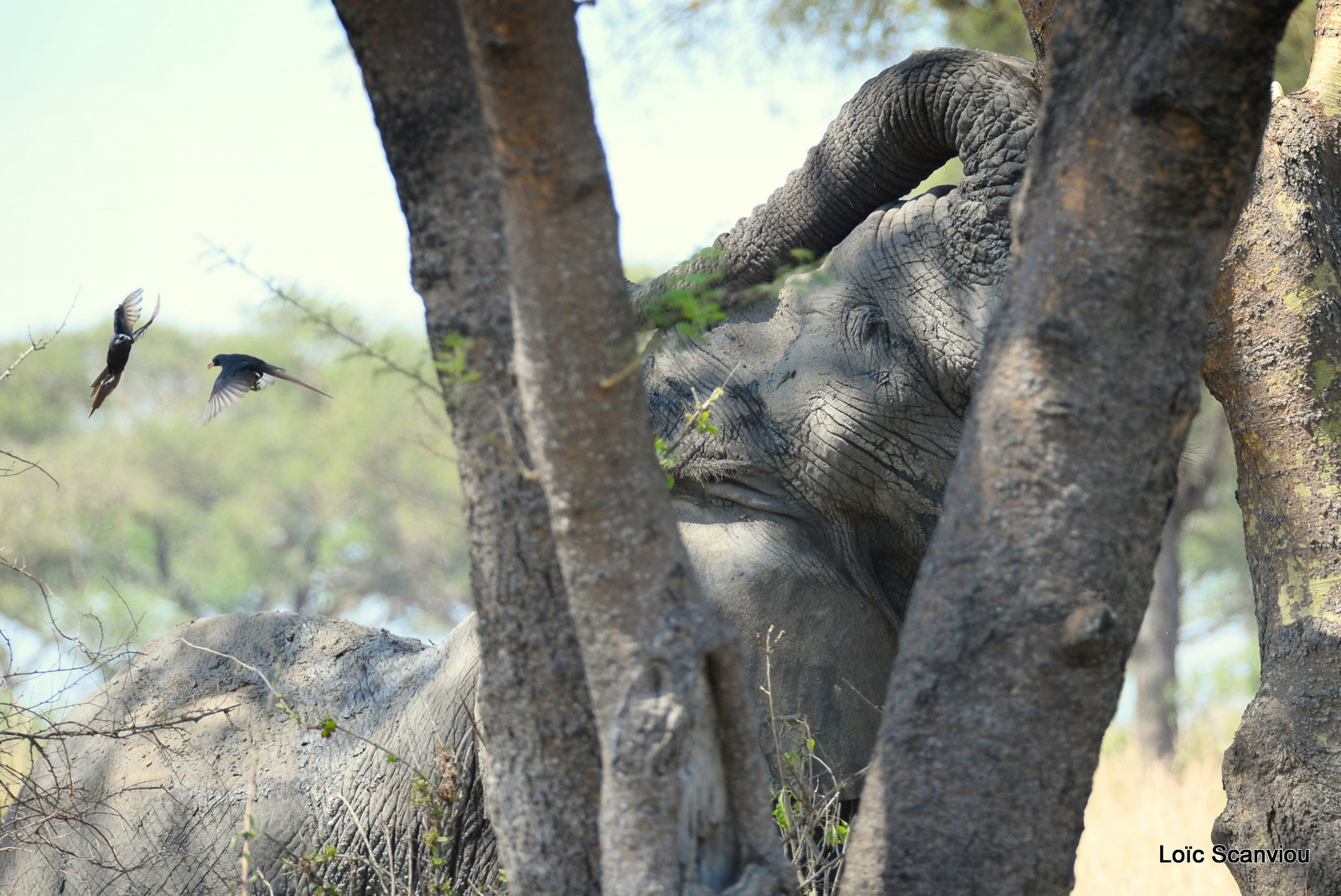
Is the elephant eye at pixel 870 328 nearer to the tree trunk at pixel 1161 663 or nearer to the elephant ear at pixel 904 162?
the elephant ear at pixel 904 162

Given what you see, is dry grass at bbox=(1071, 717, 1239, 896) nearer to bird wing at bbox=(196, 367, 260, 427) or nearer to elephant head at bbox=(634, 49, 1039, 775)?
elephant head at bbox=(634, 49, 1039, 775)

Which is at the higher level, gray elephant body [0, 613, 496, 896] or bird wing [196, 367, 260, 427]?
bird wing [196, 367, 260, 427]

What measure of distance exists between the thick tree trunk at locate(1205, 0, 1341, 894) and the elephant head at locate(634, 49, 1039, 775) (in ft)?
2.39

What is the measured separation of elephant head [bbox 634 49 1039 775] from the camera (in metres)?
3.01

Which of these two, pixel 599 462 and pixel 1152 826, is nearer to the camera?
pixel 599 462

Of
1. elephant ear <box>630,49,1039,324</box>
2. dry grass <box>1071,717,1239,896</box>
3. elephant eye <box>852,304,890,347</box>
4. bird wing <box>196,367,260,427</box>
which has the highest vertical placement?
elephant ear <box>630,49,1039,324</box>

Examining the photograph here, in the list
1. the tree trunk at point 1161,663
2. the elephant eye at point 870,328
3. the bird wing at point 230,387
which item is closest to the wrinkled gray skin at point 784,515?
the elephant eye at point 870,328

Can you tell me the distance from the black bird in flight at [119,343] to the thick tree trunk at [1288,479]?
2860mm

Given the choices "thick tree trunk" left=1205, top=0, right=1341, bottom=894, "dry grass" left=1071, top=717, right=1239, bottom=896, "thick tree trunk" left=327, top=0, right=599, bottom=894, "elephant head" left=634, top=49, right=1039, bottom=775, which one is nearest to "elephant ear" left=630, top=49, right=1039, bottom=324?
"elephant head" left=634, top=49, right=1039, bottom=775

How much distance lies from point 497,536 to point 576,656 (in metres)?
0.22

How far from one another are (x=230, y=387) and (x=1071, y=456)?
227cm

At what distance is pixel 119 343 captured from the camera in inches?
126

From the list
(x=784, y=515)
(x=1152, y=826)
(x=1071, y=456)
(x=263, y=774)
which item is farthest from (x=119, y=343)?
(x=1152, y=826)

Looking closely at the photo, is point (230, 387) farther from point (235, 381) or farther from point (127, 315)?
point (127, 315)
